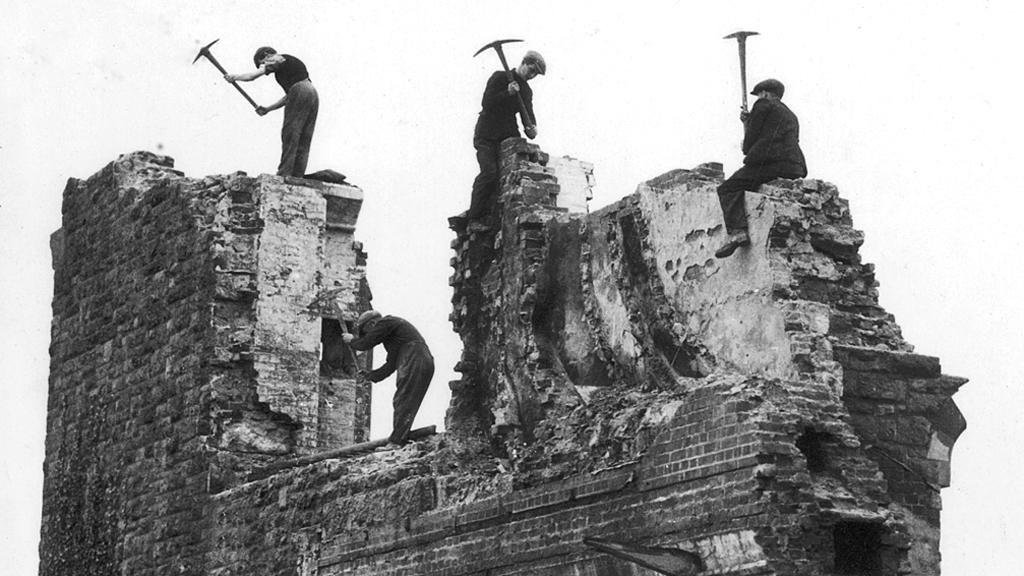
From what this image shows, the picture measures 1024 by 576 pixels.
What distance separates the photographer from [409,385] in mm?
17531

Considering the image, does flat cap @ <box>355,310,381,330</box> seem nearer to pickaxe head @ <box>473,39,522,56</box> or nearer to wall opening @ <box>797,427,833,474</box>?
pickaxe head @ <box>473,39,522,56</box>

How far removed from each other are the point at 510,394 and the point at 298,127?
392 centimetres

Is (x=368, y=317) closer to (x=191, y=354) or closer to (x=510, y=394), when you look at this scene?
(x=510, y=394)

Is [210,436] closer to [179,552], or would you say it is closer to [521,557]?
[179,552]

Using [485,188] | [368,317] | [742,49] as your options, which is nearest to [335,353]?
[368,317]

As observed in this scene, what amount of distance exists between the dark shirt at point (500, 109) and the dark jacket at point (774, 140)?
2.78 meters

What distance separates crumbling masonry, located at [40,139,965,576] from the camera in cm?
1353

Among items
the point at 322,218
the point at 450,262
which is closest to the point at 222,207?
the point at 322,218

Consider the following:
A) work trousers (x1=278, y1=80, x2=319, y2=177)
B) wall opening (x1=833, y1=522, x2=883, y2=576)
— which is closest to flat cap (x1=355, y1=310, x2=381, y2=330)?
work trousers (x1=278, y1=80, x2=319, y2=177)

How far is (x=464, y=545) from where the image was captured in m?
15.5

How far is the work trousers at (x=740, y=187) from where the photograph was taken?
48.3 feet

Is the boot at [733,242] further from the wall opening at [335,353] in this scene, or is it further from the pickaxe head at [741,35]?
the wall opening at [335,353]

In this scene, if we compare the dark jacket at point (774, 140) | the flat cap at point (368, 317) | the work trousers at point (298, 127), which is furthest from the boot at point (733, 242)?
the work trousers at point (298, 127)

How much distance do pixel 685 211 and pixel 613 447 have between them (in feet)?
5.85
